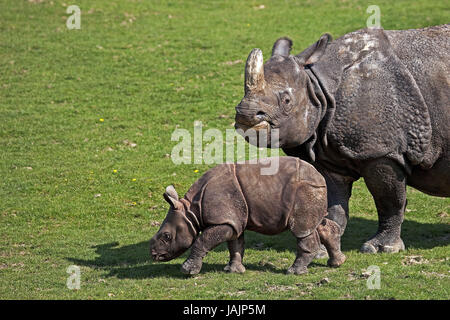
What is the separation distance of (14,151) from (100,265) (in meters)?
6.50

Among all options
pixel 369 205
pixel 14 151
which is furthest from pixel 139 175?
pixel 369 205

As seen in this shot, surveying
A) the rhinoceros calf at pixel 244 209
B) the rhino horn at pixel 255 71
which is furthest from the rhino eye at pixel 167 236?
the rhino horn at pixel 255 71

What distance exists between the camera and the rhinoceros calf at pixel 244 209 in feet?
33.0

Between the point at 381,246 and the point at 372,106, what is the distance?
6.68ft

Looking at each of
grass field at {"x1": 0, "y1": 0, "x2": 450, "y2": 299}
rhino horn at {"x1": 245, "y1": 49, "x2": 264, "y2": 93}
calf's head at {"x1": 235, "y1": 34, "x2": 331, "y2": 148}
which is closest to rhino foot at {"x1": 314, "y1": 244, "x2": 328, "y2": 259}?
grass field at {"x1": 0, "y1": 0, "x2": 450, "y2": 299}

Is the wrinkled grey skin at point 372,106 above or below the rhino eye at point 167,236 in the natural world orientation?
above

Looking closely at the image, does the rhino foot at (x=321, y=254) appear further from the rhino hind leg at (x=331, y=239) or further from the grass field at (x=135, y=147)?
the rhino hind leg at (x=331, y=239)

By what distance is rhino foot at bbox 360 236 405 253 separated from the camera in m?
11.5

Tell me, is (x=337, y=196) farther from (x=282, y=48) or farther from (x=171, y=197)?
(x=171, y=197)

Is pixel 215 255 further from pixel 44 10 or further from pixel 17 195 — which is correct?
pixel 44 10

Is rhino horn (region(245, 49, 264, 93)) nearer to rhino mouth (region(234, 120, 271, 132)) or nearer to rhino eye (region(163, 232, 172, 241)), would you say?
rhino mouth (region(234, 120, 271, 132))

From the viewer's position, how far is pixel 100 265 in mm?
11281

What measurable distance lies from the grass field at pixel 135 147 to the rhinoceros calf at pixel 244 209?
427 mm

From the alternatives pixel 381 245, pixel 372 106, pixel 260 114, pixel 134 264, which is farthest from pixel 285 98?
pixel 134 264
